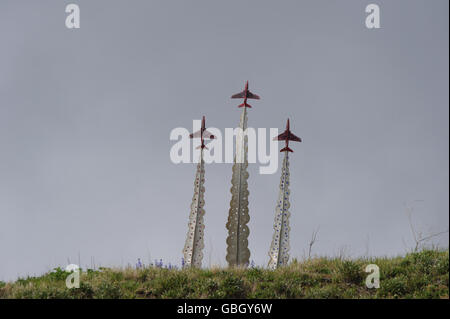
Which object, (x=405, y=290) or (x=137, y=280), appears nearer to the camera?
(x=405, y=290)

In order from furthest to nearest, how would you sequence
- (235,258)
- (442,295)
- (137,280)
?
(235,258), (137,280), (442,295)

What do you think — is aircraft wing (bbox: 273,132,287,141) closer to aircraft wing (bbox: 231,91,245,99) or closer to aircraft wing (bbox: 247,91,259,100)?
aircraft wing (bbox: 247,91,259,100)

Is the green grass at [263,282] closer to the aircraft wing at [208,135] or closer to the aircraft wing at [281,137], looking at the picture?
the aircraft wing at [281,137]

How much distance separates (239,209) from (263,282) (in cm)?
337

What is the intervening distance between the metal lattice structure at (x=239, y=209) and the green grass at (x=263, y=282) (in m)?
1.57

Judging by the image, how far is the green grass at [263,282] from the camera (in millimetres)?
11000

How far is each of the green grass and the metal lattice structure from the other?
5.16 ft

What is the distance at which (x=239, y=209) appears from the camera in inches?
576

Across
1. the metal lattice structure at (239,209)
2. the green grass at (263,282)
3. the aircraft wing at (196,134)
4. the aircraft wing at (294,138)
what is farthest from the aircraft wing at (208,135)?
the green grass at (263,282)

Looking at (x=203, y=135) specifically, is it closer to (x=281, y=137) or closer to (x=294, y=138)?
(x=281, y=137)
